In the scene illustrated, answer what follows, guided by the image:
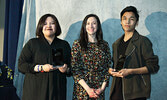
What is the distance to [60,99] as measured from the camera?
6.53 feet

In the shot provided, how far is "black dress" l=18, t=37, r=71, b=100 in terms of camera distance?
1960mm

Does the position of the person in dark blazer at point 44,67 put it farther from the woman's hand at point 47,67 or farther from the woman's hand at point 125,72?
the woman's hand at point 125,72

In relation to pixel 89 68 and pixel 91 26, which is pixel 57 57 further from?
pixel 91 26

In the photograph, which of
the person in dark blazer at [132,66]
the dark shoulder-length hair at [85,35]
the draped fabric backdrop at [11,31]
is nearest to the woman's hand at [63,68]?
the dark shoulder-length hair at [85,35]

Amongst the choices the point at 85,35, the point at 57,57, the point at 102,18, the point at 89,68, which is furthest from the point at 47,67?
the point at 102,18

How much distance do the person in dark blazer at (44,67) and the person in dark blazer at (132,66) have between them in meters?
0.60

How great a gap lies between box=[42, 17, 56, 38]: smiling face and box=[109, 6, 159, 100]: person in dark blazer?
819mm

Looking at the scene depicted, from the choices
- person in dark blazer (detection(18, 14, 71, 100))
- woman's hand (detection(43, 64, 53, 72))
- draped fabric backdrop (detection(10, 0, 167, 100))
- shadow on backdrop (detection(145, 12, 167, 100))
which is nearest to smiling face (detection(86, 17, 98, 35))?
person in dark blazer (detection(18, 14, 71, 100))

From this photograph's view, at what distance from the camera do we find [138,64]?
201 centimetres

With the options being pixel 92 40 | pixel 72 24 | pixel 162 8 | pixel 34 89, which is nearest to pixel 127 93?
pixel 92 40

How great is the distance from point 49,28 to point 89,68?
0.66m

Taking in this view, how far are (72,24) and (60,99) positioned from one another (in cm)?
136

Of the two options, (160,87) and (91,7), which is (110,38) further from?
(160,87)

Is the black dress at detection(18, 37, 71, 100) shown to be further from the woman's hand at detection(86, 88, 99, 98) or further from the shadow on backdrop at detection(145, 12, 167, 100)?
the shadow on backdrop at detection(145, 12, 167, 100)
